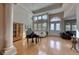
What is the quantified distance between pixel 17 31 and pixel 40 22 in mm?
540

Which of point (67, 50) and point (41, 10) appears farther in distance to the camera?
point (41, 10)

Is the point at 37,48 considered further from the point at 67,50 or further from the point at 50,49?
the point at 67,50

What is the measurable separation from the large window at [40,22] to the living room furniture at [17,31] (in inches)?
11.6

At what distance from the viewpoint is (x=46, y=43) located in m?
2.27

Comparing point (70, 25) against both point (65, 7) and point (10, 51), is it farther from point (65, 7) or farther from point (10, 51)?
point (10, 51)

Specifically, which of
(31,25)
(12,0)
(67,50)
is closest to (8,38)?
(31,25)

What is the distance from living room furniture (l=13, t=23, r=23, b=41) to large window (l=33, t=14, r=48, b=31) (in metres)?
0.29

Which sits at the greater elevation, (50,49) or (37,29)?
(37,29)

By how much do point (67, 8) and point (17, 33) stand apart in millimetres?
1138

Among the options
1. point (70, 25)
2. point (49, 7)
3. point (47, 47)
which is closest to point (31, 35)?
point (47, 47)

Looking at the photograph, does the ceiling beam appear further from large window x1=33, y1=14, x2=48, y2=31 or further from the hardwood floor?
the hardwood floor

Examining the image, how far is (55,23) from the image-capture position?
2402 millimetres

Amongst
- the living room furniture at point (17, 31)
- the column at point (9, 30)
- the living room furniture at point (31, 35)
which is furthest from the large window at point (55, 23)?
the column at point (9, 30)

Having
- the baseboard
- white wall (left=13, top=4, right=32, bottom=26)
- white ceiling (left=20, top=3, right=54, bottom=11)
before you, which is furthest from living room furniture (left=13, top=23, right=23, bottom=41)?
white ceiling (left=20, top=3, right=54, bottom=11)
